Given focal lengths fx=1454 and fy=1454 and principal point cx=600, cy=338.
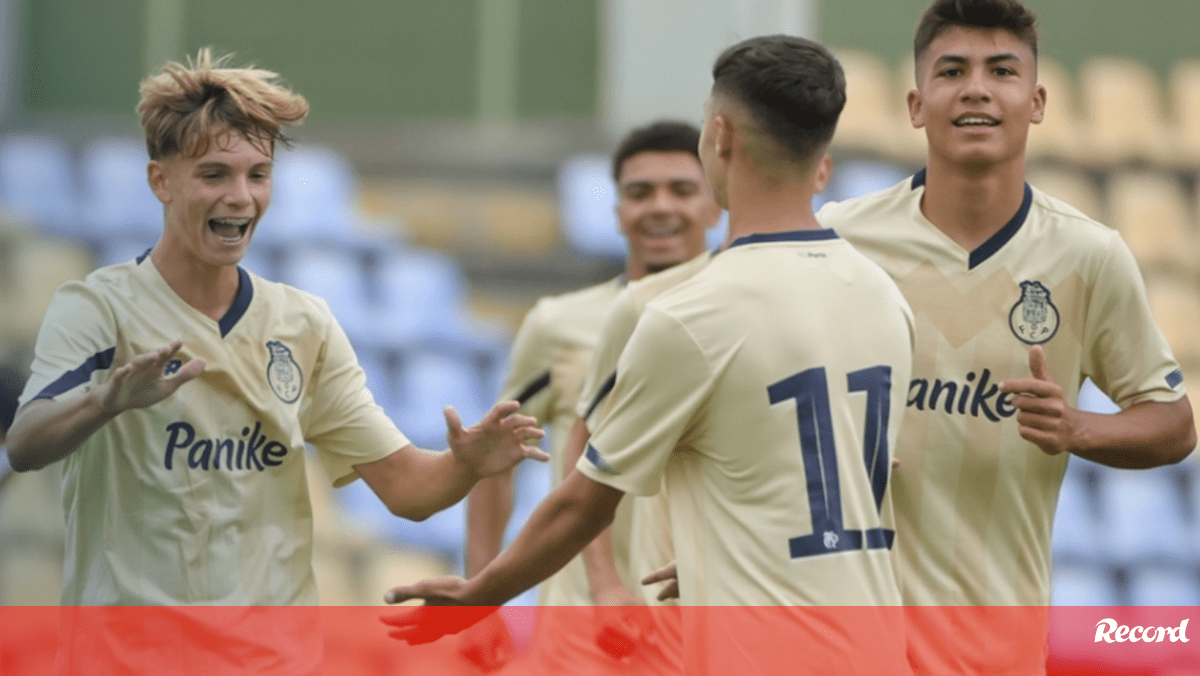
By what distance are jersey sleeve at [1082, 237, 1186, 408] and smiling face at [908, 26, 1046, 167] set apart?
15.3 inches

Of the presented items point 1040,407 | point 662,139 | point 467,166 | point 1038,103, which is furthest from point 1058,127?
point 1040,407

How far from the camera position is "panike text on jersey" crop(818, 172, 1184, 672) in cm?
359

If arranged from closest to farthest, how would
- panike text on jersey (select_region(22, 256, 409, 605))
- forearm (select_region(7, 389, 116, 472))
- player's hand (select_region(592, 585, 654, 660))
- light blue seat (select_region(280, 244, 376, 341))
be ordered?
forearm (select_region(7, 389, 116, 472)) < panike text on jersey (select_region(22, 256, 409, 605)) < player's hand (select_region(592, 585, 654, 660)) < light blue seat (select_region(280, 244, 376, 341))

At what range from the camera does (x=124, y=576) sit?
134 inches

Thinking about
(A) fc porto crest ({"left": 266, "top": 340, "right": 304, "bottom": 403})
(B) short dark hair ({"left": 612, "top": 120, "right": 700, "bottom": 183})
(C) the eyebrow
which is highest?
(C) the eyebrow

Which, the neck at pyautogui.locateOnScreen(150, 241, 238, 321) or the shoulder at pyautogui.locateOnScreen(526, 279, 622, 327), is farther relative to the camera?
→ the shoulder at pyautogui.locateOnScreen(526, 279, 622, 327)

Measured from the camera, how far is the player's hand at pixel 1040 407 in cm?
319

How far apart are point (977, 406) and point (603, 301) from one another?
1.87 metres

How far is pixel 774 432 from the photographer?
289 cm

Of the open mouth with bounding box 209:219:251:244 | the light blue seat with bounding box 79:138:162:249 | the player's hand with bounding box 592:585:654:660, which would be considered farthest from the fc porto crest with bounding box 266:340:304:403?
the light blue seat with bounding box 79:138:162:249

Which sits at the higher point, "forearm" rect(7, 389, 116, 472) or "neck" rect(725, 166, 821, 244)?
"neck" rect(725, 166, 821, 244)

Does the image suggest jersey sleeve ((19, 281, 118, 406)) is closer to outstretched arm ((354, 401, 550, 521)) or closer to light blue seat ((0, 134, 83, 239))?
outstretched arm ((354, 401, 550, 521))

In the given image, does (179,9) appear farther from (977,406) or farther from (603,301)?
(977,406)

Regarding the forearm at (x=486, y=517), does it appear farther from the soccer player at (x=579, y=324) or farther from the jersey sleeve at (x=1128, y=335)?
the jersey sleeve at (x=1128, y=335)
